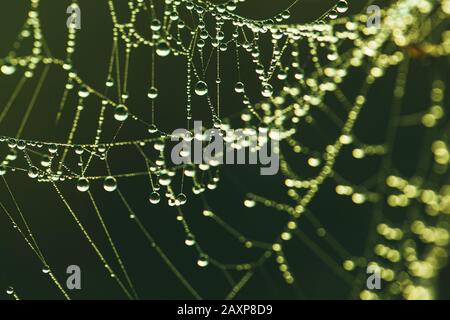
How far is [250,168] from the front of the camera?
2.82m

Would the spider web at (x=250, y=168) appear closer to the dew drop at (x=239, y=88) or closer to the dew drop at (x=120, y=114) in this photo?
the dew drop at (x=239, y=88)

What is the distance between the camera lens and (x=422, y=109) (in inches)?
119

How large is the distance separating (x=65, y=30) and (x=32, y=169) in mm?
1035

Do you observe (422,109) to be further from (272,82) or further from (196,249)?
(196,249)

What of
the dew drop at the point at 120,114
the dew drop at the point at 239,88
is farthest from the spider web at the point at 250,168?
the dew drop at the point at 120,114

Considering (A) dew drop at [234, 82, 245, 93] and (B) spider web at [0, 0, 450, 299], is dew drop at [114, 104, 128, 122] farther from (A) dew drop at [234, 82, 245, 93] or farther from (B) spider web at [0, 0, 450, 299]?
(B) spider web at [0, 0, 450, 299]

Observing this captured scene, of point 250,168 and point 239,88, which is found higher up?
point 239,88

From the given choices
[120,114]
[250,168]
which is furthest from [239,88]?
[250,168]

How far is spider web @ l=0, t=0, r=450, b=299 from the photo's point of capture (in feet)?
8.02

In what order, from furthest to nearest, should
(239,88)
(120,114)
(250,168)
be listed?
(250,168) < (239,88) < (120,114)

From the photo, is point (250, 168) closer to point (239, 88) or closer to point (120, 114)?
point (239, 88)

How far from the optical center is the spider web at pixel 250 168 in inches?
96.3

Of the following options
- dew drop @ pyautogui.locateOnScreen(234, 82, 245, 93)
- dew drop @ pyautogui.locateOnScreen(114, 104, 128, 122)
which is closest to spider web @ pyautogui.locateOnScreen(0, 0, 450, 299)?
dew drop @ pyautogui.locateOnScreen(234, 82, 245, 93)

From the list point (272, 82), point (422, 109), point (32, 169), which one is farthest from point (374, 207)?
point (32, 169)
